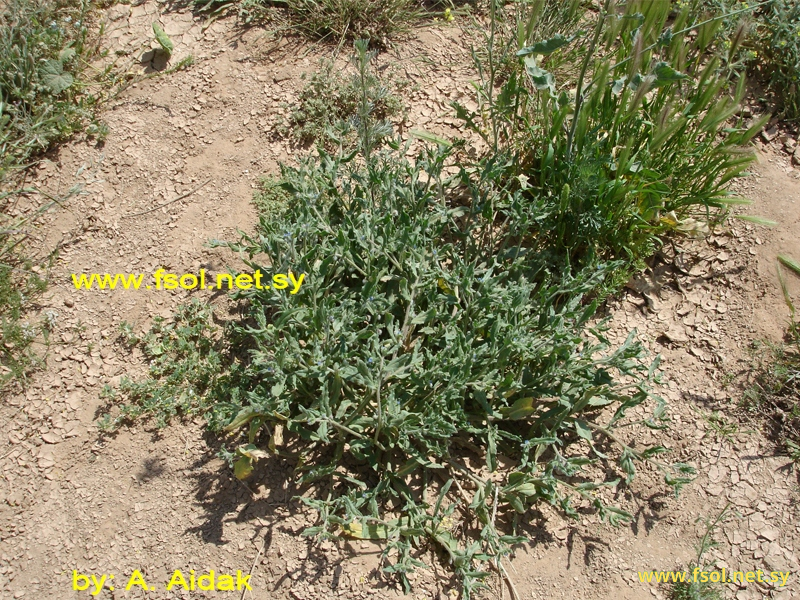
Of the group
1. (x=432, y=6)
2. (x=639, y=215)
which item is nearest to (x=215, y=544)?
(x=639, y=215)

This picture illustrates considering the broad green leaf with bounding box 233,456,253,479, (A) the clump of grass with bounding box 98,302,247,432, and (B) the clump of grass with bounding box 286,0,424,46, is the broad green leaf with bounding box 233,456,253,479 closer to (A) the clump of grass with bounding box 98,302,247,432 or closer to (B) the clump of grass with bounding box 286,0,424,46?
(A) the clump of grass with bounding box 98,302,247,432

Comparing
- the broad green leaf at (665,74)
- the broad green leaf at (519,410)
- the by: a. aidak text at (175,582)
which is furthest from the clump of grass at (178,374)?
the broad green leaf at (665,74)

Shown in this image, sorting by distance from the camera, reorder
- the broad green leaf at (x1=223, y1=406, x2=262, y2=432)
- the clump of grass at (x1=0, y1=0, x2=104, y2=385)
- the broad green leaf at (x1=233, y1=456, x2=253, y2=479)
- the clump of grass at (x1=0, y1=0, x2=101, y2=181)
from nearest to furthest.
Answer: the broad green leaf at (x1=223, y1=406, x2=262, y2=432) < the broad green leaf at (x1=233, y1=456, x2=253, y2=479) < the clump of grass at (x1=0, y1=0, x2=104, y2=385) < the clump of grass at (x1=0, y1=0, x2=101, y2=181)

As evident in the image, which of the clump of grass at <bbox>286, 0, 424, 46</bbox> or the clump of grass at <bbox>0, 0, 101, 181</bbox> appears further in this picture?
the clump of grass at <bbox>286, 0, 424, 46</bbox>

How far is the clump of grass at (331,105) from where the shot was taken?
3584 mm

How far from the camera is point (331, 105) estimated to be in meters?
3.65

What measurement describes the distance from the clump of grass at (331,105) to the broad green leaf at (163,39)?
830mm

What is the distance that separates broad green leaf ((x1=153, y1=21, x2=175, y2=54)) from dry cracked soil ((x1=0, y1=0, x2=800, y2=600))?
7cm

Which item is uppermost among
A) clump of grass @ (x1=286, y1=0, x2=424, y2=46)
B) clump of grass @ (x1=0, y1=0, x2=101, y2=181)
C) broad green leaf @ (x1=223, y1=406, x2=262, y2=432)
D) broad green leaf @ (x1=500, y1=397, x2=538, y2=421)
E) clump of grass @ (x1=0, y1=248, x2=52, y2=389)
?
clump of grass @ (x1=286, y1=0, x2=424, y2=46)

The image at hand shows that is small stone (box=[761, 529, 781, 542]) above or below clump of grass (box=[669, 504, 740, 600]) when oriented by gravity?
above

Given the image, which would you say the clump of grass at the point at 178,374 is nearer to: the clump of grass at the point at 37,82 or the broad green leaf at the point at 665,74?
the clump of grass at the point at 37,82

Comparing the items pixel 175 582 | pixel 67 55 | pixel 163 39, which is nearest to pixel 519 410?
pixel 175 582

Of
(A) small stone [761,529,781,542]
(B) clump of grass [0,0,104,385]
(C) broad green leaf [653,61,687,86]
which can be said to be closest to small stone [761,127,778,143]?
(C) broad green leaf [653,61,687,86]

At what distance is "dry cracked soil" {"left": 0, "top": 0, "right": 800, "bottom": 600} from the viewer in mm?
2631
